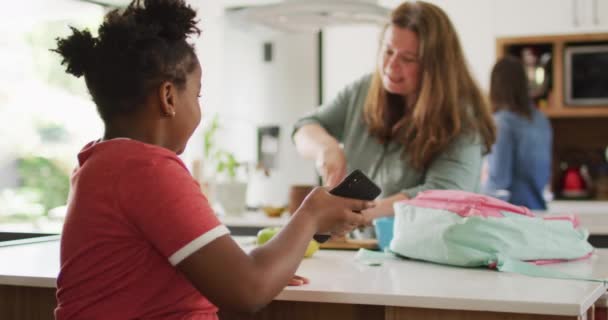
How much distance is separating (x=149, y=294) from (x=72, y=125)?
2.19m

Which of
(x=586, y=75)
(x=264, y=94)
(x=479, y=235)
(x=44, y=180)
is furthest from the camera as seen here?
(x=264, y=94)

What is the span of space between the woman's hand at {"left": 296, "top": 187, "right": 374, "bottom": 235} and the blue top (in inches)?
99.0

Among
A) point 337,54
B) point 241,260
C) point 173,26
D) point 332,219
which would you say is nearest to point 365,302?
point 332,219

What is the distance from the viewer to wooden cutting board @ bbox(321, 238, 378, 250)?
204 cm

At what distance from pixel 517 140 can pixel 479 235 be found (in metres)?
2.20

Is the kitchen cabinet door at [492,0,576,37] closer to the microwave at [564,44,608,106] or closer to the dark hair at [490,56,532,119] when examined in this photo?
the microwave at [564,44,608,106]

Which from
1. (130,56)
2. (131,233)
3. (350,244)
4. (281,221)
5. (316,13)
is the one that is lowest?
(281,221)

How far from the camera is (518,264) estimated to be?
1557 mm

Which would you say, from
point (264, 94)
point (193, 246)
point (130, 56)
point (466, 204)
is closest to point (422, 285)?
point (466, 204)

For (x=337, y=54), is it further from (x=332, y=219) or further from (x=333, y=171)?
(x=332, y=219)

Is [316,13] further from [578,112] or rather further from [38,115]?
[578,112]

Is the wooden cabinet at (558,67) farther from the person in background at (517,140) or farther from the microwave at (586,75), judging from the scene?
the person in background at (517,140)

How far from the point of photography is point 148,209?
41.8 inches

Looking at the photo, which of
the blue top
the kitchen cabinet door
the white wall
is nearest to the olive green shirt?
the blue top
